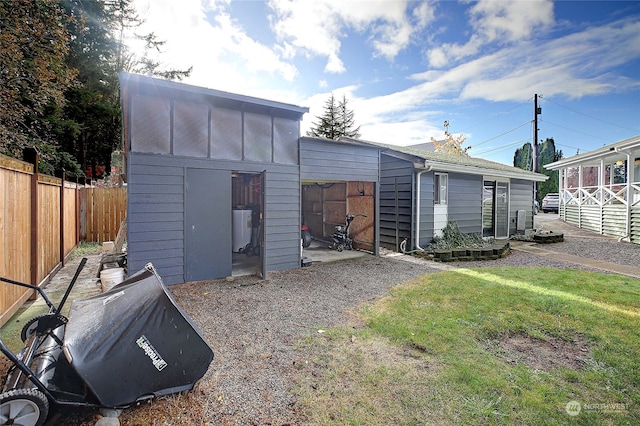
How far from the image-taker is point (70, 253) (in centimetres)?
788

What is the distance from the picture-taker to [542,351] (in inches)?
123

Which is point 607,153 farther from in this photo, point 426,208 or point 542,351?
point 542,351

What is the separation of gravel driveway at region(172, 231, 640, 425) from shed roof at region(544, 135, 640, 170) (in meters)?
4.36

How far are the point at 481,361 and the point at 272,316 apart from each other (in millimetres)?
2564

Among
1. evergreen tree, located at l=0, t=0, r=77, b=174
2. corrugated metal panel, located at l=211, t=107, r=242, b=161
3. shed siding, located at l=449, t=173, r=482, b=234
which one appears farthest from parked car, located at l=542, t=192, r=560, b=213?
evergreen tree, located at l=0, t=0, r=77, b=174

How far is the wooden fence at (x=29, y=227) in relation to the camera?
360 centimetres

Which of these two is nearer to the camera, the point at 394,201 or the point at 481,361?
the point at 481,361

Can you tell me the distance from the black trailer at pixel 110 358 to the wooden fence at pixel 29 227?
2301 mm

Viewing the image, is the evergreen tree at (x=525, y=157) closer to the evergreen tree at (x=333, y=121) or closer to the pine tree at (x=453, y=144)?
the pine tree at (x=453, y=144)

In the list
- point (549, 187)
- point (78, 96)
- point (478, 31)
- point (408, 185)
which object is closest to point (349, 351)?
point (408, 185)

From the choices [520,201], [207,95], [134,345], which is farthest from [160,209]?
[520,201]

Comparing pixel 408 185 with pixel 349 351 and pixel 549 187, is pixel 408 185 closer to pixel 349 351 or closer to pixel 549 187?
pixel 349 351

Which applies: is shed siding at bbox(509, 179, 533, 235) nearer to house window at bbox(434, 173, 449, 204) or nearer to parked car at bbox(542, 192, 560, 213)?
house window at bbox(434, 173, 449, 204)

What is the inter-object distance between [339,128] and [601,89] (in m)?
17.0
